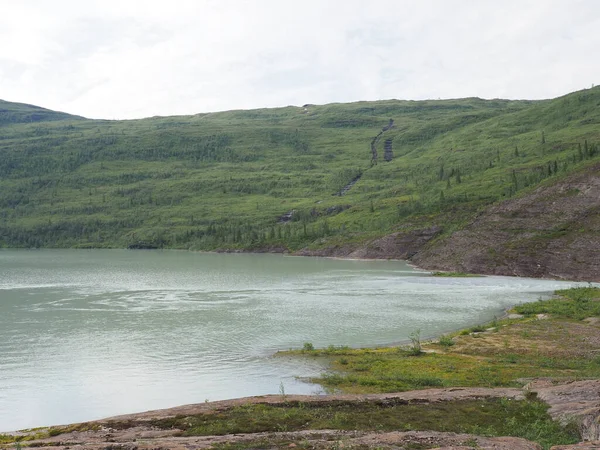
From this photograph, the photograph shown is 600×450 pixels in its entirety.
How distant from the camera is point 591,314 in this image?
57.3 m

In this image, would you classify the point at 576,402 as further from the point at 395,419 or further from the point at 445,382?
the point at 445,382

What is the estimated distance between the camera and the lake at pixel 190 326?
3506 cm

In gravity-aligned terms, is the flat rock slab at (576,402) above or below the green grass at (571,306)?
above

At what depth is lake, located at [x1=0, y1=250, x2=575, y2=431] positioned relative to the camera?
115 feet

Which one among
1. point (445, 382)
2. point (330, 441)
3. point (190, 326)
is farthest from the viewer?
point (190, 326)

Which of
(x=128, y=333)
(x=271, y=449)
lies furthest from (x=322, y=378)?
(x=128, y=333)

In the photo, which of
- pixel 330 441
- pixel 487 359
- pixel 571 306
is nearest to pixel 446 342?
pixel 487 359

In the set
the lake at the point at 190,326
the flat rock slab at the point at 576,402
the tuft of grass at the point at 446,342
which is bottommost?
the lake at the point at 190,326

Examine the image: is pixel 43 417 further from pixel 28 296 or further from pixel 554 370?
pixel 28 296

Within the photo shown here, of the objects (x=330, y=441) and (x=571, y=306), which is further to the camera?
→ (x=571, y=306)

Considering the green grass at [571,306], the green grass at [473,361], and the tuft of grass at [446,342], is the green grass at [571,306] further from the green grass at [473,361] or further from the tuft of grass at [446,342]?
the tuft of grass at [446,342]

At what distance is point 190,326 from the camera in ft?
193

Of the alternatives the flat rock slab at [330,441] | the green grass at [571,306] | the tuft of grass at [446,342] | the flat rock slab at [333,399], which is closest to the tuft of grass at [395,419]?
the flat rock slab at [333,399]

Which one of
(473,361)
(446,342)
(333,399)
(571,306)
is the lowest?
(446,342)
